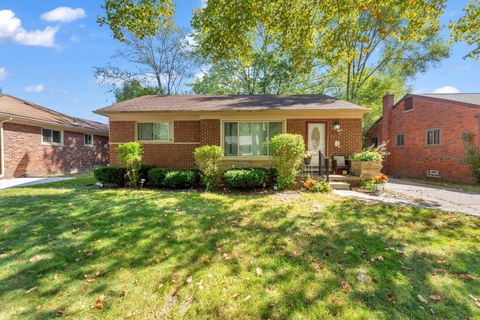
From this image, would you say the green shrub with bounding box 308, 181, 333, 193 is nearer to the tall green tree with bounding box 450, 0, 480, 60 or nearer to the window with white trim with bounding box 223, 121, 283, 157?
the window with white trim with bounding box 223, 121, 283, 157

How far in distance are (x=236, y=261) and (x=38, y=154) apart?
1561 centimetres

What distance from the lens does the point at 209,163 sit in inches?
328

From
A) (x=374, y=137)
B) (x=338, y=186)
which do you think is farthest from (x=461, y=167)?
(x=338, y=186)

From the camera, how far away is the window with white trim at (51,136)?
14.0m

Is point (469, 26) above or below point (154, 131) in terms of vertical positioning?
above

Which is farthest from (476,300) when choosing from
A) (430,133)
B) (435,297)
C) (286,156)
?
(430,133)

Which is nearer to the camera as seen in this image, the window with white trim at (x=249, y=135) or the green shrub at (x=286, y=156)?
the green shrub at (x=286, y=156)

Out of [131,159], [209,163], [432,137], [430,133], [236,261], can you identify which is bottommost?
[236,261]

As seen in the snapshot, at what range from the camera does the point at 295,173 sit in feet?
26.4

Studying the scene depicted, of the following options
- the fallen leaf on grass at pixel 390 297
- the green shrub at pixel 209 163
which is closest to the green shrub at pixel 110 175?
the green shrub at pixel 209 163

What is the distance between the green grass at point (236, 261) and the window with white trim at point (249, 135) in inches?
188

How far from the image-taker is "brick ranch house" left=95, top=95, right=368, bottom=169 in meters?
10.1

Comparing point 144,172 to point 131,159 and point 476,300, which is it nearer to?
point 131,159

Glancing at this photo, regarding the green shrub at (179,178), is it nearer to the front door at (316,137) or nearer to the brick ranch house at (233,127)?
the brick ranch house at (233,127)
